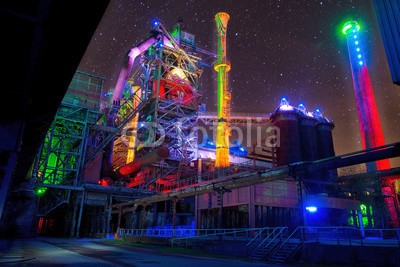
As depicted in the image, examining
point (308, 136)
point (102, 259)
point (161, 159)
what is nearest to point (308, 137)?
point (308, 136)

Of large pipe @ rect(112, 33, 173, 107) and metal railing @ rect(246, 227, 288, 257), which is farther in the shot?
large pipe @ rect(112, 33, 173, 107)

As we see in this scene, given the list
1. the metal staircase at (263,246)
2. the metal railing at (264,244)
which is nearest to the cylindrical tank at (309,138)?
the metal railing at (264,244)

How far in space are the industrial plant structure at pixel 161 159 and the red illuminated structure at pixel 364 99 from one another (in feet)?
37.6

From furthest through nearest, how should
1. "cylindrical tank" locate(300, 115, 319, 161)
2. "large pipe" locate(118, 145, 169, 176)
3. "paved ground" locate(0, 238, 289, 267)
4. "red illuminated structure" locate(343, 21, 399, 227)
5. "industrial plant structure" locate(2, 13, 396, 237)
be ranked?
"red illuminated structure" locate(343, 21, 399, 227) → "cylindrical tank" locate(300, 115, 319, 161) → "large pipe" locate(118, 145, 169, 176) → "industrial plant structure" locate(2, 13, 396, 237) → "paved ground" locate(0, 238, 289, 267)

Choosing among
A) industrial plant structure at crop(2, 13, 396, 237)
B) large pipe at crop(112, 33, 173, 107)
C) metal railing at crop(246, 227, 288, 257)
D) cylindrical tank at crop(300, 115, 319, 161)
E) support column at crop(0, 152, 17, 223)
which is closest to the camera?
support column at crop(0, 152, 17, 223)

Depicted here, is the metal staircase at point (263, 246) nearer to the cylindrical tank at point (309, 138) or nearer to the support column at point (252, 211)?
the support column at point (252, 211)

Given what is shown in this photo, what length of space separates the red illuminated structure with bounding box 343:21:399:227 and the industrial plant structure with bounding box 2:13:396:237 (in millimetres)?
11455

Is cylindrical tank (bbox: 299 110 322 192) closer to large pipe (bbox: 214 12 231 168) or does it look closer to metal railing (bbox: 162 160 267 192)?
metal railing (bbox: 162 160 267 192)

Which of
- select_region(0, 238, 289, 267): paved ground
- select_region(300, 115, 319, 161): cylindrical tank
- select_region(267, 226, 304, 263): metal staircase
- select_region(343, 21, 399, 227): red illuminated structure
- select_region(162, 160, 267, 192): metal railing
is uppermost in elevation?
select_region(343, 21, 399, 227): red illuminated structure

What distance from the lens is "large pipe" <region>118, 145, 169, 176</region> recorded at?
34594mm

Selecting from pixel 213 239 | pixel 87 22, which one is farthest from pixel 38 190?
pixel 87 22

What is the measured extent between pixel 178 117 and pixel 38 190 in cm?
2181

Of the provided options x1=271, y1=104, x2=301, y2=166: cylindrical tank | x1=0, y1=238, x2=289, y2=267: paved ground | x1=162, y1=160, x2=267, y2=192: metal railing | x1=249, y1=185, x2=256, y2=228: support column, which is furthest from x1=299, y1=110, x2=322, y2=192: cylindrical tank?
x1=0, y1=238, x2=289, y2=267: paved ground

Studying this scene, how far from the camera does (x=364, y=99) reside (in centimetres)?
5278
